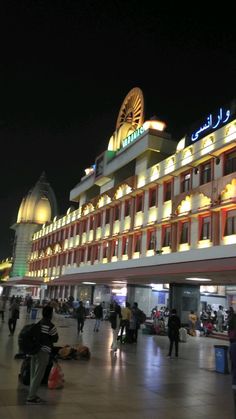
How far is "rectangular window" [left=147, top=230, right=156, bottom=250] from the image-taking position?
35.9 metres

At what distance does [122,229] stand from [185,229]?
37.4ft

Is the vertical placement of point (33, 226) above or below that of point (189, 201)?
above

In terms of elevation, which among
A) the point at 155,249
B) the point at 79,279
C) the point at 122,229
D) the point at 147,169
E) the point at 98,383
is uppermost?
the point at 147,169

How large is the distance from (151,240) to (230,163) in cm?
1139

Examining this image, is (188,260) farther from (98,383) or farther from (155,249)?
(98,383)

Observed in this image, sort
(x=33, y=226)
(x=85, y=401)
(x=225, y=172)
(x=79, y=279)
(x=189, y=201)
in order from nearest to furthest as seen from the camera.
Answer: (x=85, y=401) → (x=225, y=172) → (x=189, y=201) → (x=79, y=279) → (x=33, y=226)

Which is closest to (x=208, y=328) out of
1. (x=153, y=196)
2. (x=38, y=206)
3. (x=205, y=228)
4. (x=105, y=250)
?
(x=205, y=228)

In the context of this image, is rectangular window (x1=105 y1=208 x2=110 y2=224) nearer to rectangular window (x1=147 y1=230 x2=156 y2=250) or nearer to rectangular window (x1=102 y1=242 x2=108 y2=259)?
rectangular window (x1=102 y1=242 x2=108 y2=259)

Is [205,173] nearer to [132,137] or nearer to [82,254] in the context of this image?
[132,137]

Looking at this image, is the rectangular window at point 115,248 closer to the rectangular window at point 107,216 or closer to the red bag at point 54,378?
the rectangular window at point 107,216

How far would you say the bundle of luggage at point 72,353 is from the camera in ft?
43.2

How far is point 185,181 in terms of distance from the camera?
33.0 metres

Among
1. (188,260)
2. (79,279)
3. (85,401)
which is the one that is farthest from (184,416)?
(79,279)

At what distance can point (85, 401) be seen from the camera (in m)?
8.16
